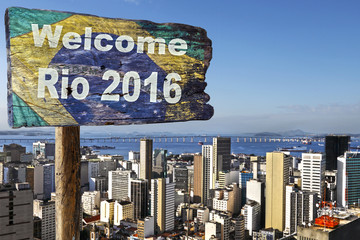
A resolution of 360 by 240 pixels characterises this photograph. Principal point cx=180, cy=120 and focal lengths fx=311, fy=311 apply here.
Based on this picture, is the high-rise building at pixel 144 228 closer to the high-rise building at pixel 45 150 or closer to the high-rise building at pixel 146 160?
the high-rise building at pixel 146 160

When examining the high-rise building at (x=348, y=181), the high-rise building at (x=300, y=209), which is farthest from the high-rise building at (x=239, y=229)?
the high-rise building at (x=348, y=181)

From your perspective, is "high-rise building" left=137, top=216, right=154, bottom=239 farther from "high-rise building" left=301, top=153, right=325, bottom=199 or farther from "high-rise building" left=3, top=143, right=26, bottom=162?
"high-rise building" left=3, top=143, right=26, bottom=162

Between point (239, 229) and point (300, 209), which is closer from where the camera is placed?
point (239, 229)

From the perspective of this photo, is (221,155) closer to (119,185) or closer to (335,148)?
(119,185)

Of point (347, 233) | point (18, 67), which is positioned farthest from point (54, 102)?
point (347, 233)

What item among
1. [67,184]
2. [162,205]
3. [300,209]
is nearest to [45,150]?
[162,205]

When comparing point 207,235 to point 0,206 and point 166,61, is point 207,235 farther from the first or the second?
point 166,61

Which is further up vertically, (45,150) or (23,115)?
(23,115)
